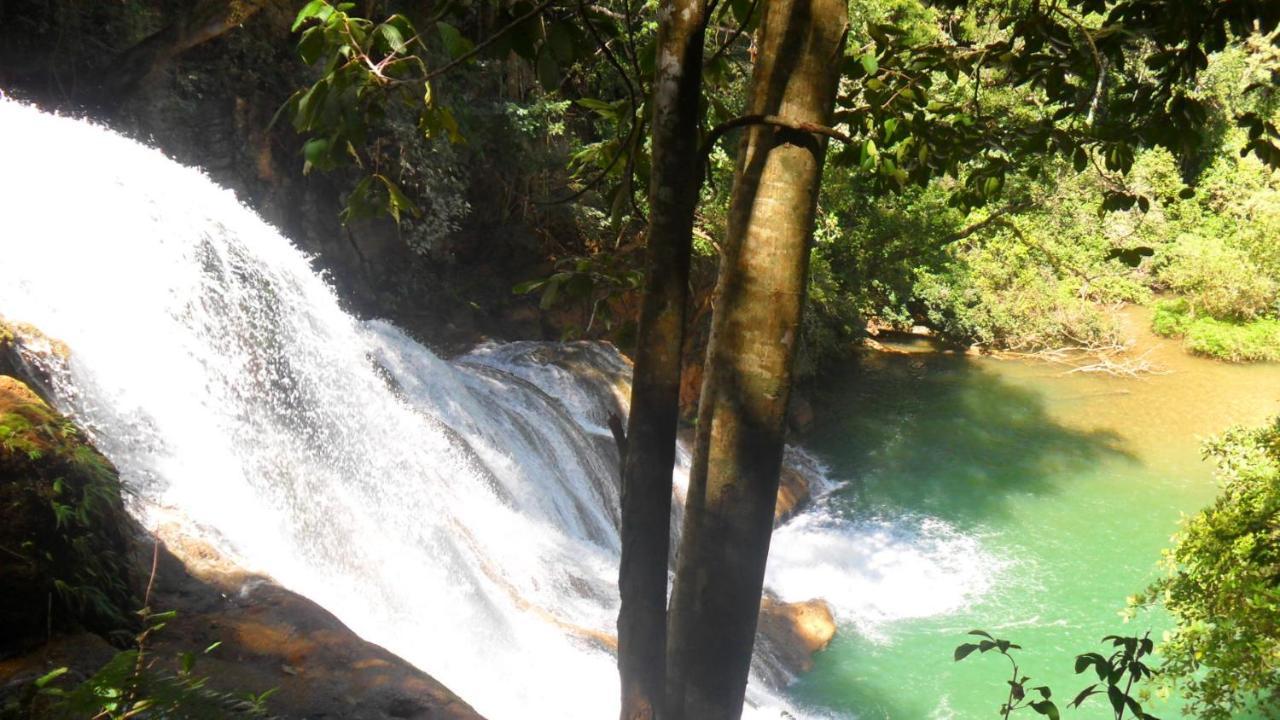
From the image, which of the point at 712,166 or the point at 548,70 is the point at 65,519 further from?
the point at 712,166

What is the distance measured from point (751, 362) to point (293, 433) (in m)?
5.03

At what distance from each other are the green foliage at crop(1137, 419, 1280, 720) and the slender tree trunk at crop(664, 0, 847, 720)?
3762 mm

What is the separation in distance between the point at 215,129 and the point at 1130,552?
10.4 meters

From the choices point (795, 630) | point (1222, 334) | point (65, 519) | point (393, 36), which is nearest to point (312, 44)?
point (393, 36)

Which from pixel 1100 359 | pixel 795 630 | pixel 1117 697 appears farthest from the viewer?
pixel 1100 359

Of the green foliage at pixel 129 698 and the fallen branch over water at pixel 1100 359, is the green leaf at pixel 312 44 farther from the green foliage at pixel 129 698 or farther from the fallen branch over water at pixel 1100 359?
the fallen branch over water at pixel 1100 359

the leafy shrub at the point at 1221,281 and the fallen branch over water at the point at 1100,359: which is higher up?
the leafy shrub at the point at 1221,281

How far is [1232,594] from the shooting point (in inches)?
210

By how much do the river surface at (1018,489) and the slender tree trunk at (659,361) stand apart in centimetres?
566

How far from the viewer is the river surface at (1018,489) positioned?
7738 millimetres

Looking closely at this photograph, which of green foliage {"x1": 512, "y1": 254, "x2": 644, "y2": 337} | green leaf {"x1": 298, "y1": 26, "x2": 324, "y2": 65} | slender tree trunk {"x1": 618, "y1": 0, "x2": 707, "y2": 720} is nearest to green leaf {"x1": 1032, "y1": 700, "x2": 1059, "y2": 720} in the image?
slender tree trunk {"x1": 618, "y1": 0, "x2": 707, "y2": 720}

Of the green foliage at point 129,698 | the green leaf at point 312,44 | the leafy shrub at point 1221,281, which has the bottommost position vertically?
the green foliage at point 129,698

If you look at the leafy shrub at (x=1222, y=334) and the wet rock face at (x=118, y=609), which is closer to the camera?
the wet rock face at (x=118, y=609)

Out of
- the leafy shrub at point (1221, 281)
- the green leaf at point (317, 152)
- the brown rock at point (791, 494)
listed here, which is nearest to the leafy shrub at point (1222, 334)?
the leafy shrub at point (1221, 281)
